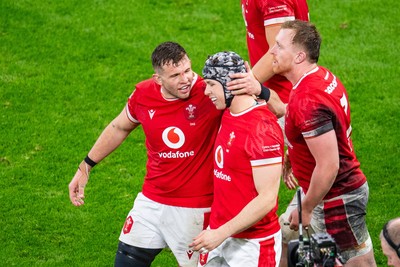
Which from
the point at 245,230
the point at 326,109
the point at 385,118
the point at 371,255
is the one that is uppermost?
the point at 326,109

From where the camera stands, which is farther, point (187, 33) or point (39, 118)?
point (187, 33)

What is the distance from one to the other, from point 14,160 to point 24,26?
10.7 feet

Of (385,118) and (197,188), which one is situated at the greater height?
(197,188)

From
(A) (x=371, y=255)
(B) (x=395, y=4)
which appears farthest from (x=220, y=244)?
(B) (x=395, y=4)

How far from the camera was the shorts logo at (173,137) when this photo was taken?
825cm

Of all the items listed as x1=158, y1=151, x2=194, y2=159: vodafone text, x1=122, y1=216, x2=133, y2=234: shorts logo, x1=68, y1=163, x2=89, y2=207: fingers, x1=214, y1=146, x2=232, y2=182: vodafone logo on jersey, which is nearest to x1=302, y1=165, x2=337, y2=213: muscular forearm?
x1=214, y1=146, x2=232, y2=182: vodafone logo on jersey

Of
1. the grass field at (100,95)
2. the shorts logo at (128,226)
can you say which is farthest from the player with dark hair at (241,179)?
the grass field at (100,95)

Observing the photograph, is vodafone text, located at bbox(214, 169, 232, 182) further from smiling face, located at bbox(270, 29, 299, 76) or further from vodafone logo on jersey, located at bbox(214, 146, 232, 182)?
smiling face, located at bbox(270, 29, 299, 76)

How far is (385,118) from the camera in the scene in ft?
41.0

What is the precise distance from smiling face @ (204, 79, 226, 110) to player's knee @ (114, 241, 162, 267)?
1.55 metres

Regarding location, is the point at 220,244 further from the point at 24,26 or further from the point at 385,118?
the point at 24,26

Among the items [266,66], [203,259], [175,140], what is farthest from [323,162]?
[266,66]

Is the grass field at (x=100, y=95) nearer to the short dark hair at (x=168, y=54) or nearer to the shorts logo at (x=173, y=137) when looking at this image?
the shorts logo at (x=173, y=137)

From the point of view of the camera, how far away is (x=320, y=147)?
300 inches
